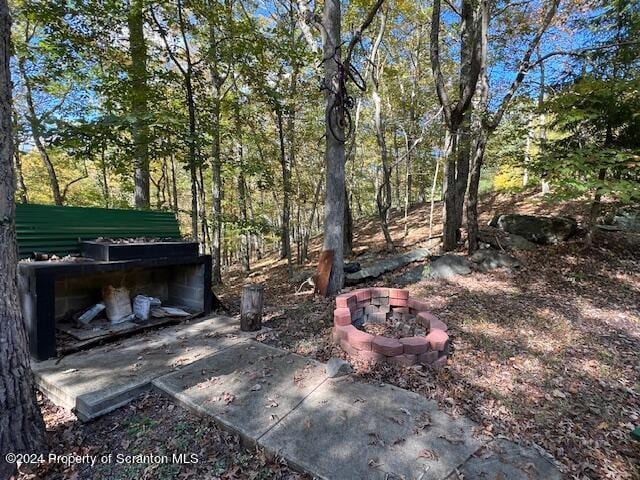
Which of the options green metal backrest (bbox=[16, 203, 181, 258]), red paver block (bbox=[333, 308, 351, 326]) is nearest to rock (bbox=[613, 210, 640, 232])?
red paver block (bbox=[333, 308, 351, 326])

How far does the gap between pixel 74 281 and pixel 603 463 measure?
15.9ft

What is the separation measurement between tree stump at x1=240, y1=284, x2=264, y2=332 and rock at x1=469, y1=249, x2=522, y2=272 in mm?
3817

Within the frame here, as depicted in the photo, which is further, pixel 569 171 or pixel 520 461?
pixel 569 171

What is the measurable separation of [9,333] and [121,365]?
1201 mm

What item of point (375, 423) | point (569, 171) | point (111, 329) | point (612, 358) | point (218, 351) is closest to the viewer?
point (375, 423)

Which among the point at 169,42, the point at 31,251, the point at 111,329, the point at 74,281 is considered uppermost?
the point at 169,42

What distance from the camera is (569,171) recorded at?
4289mm

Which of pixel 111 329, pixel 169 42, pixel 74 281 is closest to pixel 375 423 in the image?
pixel 111 329

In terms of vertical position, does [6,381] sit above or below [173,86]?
below

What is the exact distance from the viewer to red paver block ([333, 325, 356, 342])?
3045 millimetres

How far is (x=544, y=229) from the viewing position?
6.11 meters

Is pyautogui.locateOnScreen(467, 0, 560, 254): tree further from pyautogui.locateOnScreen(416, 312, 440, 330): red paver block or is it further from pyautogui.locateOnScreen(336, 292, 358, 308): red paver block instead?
pyautogui.locateOnScreen(336, 292, 358, 308): red paver block

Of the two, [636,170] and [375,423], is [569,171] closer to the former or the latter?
[636,170]

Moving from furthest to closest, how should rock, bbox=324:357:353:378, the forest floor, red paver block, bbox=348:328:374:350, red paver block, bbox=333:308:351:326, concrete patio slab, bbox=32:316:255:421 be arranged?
1. red paver block, bbox=333:308:351:326
2. red paver block, bbox=348:328:374:350
3. rock, bbox=324:357:353:378
4. concrete patio slab, bbox=32:316:255:421
5. the forest floor
